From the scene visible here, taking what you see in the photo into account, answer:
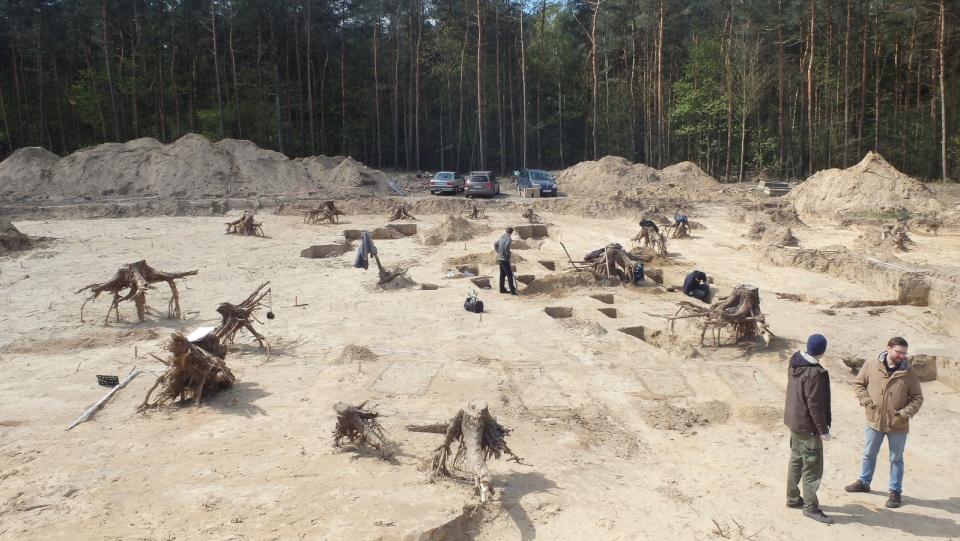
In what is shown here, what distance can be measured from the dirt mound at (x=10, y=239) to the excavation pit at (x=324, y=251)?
320 inches

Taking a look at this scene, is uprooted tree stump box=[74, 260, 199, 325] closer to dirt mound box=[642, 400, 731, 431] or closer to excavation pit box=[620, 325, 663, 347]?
excavation pit box=[620, 325, 663, 347]

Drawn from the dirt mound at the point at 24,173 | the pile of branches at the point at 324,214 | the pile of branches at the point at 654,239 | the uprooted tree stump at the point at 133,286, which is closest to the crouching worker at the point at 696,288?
the pile of branches at the point at 654,239

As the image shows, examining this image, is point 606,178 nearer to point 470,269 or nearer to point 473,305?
point 470,269

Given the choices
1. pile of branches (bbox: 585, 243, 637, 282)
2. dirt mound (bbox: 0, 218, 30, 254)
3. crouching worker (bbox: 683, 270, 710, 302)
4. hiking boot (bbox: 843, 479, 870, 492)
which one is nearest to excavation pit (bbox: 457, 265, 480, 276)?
pile of branches (bbox: 585, 243, 637, 282)

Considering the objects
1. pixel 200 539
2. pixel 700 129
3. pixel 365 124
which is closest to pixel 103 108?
pixel 365 124

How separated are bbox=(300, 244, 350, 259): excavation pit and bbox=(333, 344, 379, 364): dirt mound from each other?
30.3 feet

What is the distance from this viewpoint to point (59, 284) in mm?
14578

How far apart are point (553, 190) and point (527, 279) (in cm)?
1855

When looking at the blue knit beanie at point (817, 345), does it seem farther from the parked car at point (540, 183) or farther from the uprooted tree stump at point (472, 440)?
the parked car at point (540, 183)

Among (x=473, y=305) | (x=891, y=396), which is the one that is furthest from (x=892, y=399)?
(x=473, y=305)

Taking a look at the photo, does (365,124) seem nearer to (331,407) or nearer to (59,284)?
(59,284)

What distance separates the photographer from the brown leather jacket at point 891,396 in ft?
18.3

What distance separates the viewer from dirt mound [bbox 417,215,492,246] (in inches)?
795

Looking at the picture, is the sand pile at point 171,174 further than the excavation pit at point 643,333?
Yes
